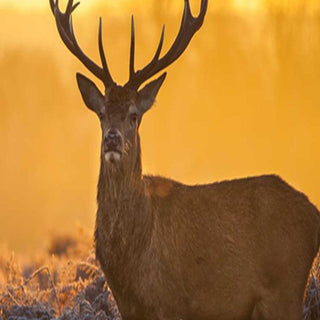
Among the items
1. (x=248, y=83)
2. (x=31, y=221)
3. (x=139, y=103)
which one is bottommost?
(x=31, y=221)

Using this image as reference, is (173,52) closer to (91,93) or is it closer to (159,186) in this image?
(91,93)

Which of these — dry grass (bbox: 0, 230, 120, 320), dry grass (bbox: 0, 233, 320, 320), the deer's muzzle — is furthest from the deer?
dry grass (bbox: 0, 230, 120, 320)

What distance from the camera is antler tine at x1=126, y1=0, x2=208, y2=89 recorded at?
31.9 feet

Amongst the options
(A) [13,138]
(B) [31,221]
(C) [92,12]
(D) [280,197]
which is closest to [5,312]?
(D) [280,197]

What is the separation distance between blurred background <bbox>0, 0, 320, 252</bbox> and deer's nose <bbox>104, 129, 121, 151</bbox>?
15.4m

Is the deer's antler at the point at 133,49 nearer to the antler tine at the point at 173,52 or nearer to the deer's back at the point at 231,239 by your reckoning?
the antler tine at the point at 173,52

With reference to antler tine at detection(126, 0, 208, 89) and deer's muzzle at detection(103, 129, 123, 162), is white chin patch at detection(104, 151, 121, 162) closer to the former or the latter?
deer's muzzle at detection(103, 129, 123, 162)

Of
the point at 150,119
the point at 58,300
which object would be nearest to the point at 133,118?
the point at 58,300

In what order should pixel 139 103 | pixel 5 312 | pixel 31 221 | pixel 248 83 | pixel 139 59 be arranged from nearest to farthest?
pixel 139 103
pixel 5 312
pixel 248 83
pixel 139 59
pixel 31 221

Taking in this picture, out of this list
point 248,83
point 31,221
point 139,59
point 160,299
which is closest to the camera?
point 160,299

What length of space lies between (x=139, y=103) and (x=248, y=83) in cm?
Answer: 2886

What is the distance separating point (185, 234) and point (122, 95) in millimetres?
1301

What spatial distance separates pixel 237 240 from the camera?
9.71m

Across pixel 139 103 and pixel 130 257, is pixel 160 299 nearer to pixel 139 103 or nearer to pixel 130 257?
pixel 130 257
